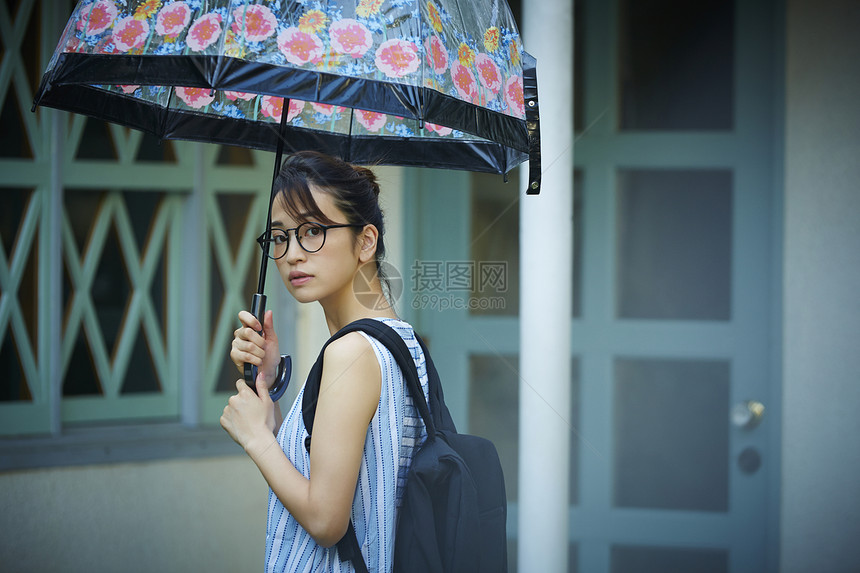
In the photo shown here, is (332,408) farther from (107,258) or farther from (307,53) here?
(107,258)

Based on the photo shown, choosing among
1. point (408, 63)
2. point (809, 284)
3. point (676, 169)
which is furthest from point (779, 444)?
point (408, 63)

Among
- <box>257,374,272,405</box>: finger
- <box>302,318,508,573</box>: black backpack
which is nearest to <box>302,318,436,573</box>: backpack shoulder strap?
<box>302,318,508,573</box>: black backpack

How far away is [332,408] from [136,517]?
1.98m

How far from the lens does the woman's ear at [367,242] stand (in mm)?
1399

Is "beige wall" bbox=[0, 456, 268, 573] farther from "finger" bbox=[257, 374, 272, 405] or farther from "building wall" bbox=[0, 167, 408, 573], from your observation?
"finger" bbox=[257, 374, 272, 405]

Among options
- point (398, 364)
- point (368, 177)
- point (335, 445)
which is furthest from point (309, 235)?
point (335, 445)

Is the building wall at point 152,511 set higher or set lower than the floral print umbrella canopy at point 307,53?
lower

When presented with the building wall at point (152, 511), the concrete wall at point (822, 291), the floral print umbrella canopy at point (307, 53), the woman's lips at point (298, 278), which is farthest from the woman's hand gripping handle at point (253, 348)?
the concrete wall at point (822, 291)

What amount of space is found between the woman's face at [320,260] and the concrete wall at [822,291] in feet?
6.58

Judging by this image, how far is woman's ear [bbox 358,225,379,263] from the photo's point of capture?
4.59 feet

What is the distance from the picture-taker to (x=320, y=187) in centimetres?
135

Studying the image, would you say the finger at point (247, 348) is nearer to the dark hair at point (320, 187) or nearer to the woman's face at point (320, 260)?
the woman's face at point (320, 260)

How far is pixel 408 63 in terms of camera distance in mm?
1167

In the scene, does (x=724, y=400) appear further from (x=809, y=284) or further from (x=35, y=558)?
(x=35, y=558)
